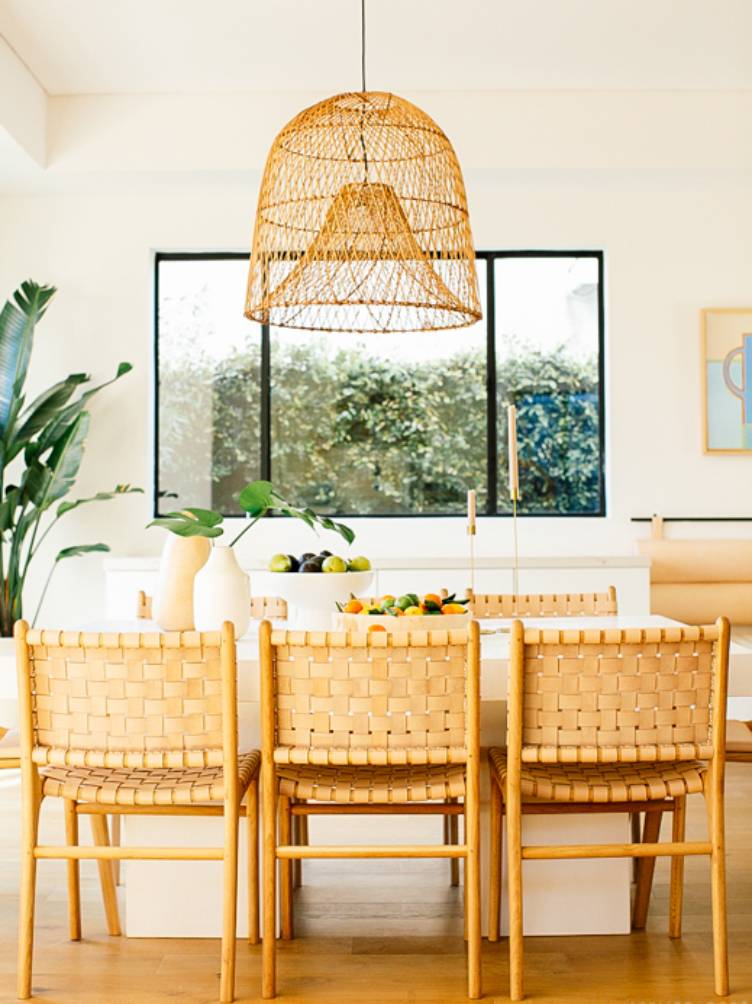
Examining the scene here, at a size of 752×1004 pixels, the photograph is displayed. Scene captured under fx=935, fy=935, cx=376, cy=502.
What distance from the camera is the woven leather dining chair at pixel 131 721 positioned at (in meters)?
1.92

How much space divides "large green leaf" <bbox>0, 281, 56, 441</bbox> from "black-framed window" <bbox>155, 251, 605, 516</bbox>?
2.41 ft

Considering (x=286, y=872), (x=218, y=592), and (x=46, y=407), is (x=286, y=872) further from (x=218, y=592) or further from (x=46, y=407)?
(x=46, y=407)

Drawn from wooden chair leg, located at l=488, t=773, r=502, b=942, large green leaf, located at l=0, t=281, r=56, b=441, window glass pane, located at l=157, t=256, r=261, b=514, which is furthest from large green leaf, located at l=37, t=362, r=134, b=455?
wooden chair leg, located at l=488, t=773, r=502, b=942

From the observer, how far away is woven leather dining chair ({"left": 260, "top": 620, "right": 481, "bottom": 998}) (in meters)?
1.91

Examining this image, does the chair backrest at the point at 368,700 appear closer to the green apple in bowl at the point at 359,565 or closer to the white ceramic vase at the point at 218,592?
the white ceramic vase at the point at 218,592

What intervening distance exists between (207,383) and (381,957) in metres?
3.30

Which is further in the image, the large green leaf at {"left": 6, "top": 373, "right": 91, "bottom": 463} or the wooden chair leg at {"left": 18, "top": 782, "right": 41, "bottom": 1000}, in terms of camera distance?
the large green leaf at {"left": 6, "top": 373, "right": 91, "bottom": 463}

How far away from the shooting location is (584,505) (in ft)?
15.9

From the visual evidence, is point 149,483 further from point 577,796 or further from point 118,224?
point 577,796

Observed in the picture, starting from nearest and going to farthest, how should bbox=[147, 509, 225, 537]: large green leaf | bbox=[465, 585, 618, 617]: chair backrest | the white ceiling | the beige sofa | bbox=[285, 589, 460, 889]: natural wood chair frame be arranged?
bbox=[147, 509, 225, 537]: large green leaf → bbox=[285, 589, 460, 889]: natural wood chair frame → bbox=[465, 585, 618, 617]: chair backrest → the white ceiling → the beige sofa

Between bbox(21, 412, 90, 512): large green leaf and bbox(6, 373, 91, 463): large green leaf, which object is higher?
bbox(6, 373, 91, 463): large green leaf

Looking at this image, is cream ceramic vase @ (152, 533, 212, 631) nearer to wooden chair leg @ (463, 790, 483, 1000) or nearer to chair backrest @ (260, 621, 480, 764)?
chair backrest @ (260, 621, 480, 764)

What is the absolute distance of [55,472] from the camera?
13.9 ft

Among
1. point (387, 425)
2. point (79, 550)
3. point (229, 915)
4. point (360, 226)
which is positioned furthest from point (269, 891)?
point (387, 425)
